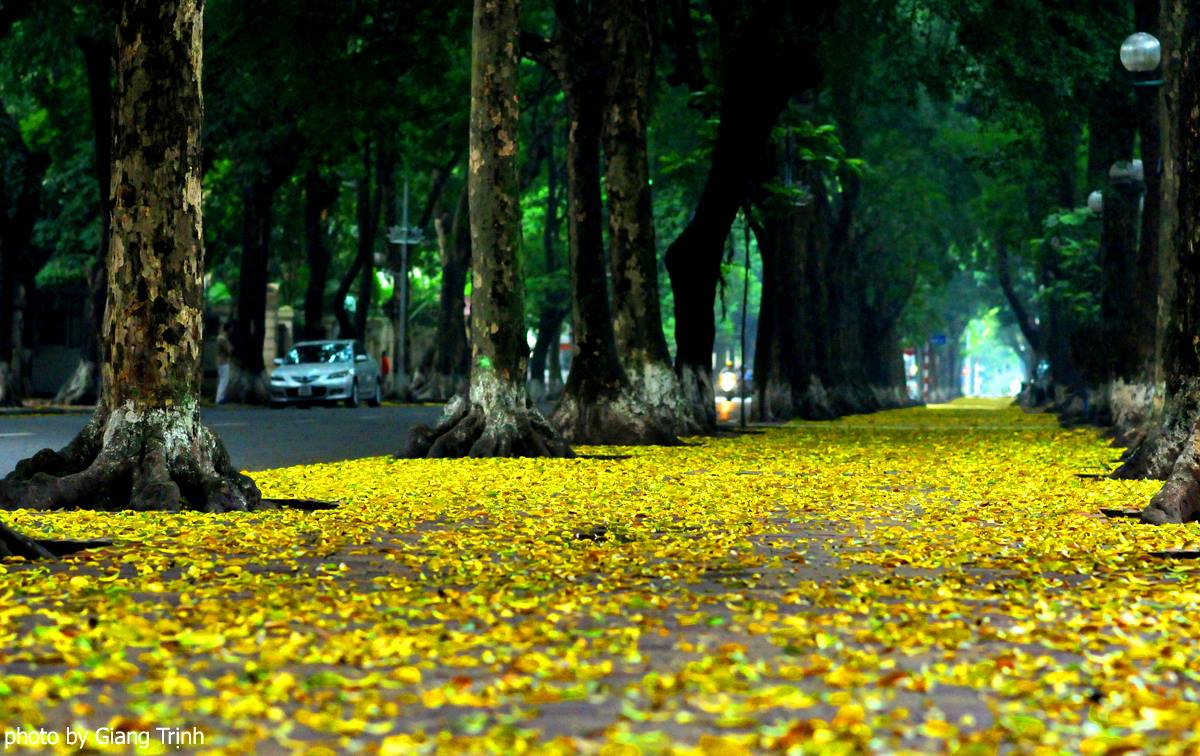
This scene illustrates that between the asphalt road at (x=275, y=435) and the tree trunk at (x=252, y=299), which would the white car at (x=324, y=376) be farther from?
the asphalt road at (x=275, y=435)

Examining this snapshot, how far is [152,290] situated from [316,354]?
116 ft

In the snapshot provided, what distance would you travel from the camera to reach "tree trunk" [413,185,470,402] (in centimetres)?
5353

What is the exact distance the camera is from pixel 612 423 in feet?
88.6

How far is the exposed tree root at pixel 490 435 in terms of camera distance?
74.0 feet

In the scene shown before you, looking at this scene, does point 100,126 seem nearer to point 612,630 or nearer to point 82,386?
point 82,386

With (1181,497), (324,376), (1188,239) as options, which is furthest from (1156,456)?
(324,376)

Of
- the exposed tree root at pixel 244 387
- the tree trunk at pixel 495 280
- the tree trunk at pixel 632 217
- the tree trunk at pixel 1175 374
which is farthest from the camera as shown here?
the exposed tree root at pixel 244 387

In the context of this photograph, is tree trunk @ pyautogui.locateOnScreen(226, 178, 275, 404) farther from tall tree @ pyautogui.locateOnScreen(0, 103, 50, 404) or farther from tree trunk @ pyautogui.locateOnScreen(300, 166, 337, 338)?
tall tree @ pyautogui.locateOnScreen(0, 103, 50, 404)

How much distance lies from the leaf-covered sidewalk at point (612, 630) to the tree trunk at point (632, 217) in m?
13.3

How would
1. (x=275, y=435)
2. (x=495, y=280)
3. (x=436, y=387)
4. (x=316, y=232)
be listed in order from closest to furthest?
(x=495, y=280)
(x=275, y=435)
(x=316, y=232)
(x=436, y=387)

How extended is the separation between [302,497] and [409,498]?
84 centimetres

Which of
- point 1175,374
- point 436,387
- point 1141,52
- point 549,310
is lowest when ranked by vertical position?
point 1175,374

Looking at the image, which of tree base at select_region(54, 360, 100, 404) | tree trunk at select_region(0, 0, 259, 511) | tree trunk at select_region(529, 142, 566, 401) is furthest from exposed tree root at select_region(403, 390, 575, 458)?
tree trunk at select_region(529, 142, 566, 401)

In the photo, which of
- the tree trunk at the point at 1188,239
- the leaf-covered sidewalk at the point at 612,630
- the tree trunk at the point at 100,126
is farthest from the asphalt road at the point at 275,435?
the tree trunk at the point at 1188,239
